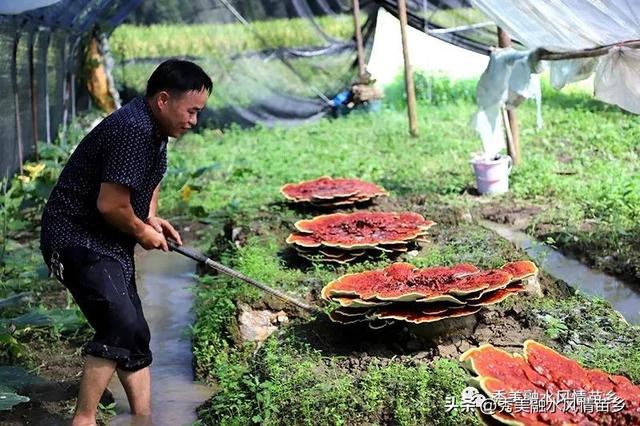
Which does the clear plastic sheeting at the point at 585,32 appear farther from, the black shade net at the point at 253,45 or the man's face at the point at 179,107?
the black shade net at the point at 253,45

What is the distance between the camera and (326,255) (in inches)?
217

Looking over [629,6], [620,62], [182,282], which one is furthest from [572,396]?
[182,282]

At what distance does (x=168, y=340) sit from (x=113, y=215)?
186 cm

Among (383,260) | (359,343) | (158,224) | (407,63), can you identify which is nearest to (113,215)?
(158,224)

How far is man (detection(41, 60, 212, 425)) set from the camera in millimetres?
3703

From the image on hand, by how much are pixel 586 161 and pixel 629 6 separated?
4.64 m

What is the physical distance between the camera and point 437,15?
1313cm

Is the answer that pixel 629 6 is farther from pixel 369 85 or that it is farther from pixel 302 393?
pixel 369 85

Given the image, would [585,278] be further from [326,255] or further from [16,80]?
[16,80]

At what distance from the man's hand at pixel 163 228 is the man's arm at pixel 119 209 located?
345 mm

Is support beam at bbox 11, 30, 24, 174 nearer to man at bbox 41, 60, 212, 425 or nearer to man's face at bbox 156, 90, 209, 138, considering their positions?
man at bbox 41, 60, 212, 425

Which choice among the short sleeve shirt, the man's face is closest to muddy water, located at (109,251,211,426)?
the short sleeve shirt

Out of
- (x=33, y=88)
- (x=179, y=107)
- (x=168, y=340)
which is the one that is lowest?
(x=168, y=340)

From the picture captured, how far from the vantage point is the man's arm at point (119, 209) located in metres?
3.68
